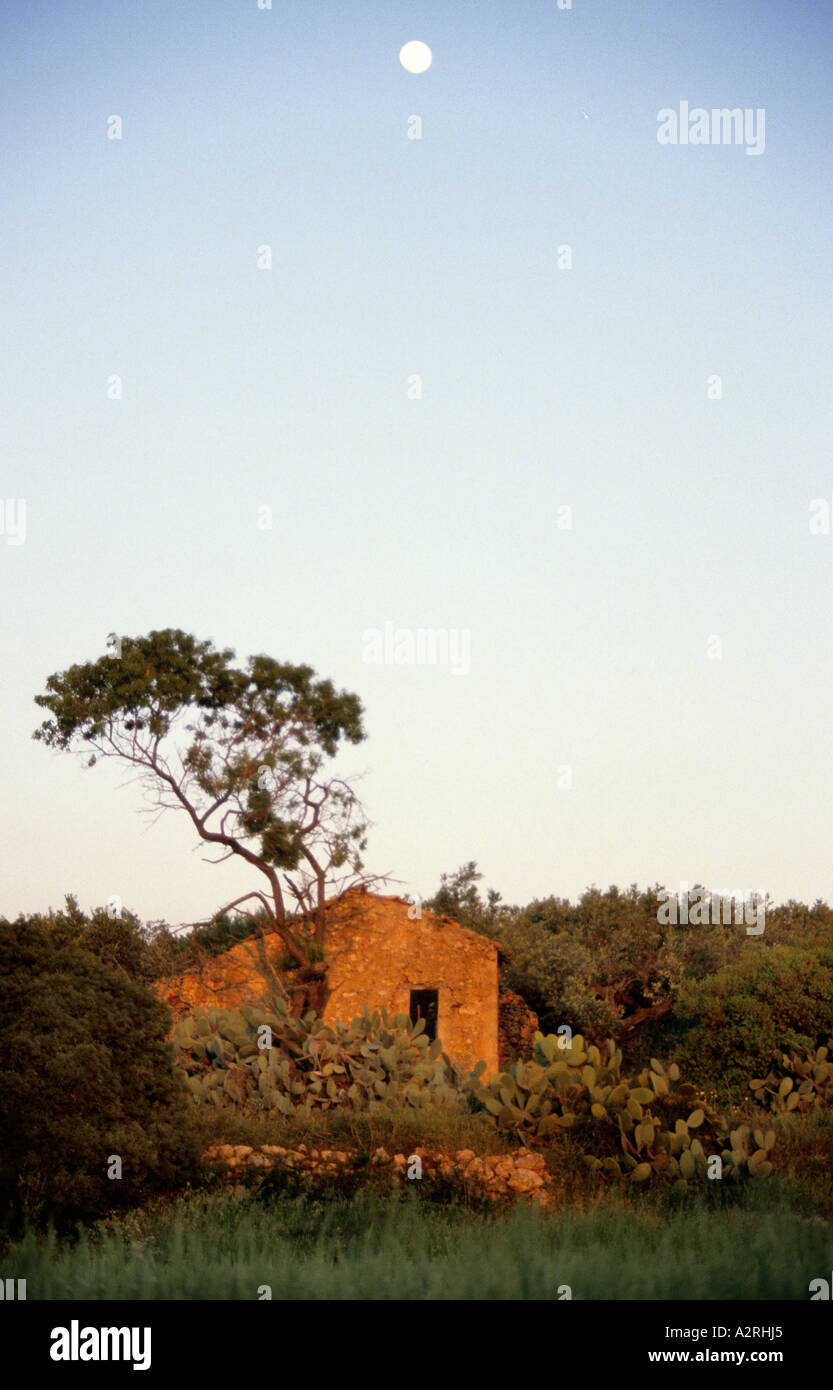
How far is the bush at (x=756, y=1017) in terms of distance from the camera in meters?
17.3

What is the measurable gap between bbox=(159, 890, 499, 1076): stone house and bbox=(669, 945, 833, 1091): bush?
6.89 meters

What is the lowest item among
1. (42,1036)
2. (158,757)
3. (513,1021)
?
(513,1021)

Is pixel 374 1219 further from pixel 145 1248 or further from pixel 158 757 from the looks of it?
pixel 158 757

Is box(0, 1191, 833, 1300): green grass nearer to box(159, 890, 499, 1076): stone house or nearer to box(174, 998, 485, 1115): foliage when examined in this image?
box(174, 998, 485, 1115): foliage

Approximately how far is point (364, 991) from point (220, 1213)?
1567 cm

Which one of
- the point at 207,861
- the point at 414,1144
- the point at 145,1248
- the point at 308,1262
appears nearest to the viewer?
the point at 308,1262

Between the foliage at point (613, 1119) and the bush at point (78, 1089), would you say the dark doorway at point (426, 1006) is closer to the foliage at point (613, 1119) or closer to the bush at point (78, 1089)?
the foliage at point (613, 1119)

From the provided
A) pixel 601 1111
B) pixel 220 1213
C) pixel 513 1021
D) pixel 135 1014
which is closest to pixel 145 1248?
pixel 220 1213

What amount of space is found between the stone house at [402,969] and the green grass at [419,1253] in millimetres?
14499

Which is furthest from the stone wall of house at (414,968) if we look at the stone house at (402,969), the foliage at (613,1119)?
the foliage at (613,1119)

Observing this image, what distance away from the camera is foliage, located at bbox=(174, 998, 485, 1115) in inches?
512

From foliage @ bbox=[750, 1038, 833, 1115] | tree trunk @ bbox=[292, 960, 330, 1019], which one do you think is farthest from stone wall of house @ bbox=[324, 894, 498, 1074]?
foliage @ bbox=[750, 1038, 833, 1115]

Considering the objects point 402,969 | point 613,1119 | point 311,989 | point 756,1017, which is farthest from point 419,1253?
point 402,969

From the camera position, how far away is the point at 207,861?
76.8ft
